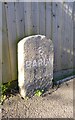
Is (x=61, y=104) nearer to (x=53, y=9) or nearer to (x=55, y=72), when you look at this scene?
(x=55, y=72)

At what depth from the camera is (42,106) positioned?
2910mm

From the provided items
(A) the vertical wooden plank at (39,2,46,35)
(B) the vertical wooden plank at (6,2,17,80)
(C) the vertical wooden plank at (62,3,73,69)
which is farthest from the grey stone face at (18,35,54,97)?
(C) the vertical wooden plank at (62,3,73,69)

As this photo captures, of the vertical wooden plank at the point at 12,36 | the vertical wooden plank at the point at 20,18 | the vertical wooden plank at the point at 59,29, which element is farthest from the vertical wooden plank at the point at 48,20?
the vertical wooden plank at the point at 12,36

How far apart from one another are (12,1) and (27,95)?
1.41 m

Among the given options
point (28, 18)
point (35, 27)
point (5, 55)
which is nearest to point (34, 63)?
point (5, 55)

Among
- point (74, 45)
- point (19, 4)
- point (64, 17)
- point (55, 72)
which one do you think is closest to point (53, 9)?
point (64, 17)

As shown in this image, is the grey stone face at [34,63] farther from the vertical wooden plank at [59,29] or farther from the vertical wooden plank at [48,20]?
the vertical wooden plank at [59,29]

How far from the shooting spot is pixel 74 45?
12.3 ft

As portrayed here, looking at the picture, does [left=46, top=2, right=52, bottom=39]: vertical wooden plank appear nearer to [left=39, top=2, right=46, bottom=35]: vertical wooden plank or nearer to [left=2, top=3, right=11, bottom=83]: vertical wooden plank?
[left=39, top=2, right=46, bottom=35]: vertical wooden plank

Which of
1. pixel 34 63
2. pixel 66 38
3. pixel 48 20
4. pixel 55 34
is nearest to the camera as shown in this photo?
pixel 34 63

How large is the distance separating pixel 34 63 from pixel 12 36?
518 millimetres

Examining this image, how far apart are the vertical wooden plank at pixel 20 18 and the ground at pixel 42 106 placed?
0.96 meters

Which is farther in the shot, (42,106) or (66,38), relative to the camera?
(66,38)

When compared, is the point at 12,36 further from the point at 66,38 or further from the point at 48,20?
the point at 66,38
